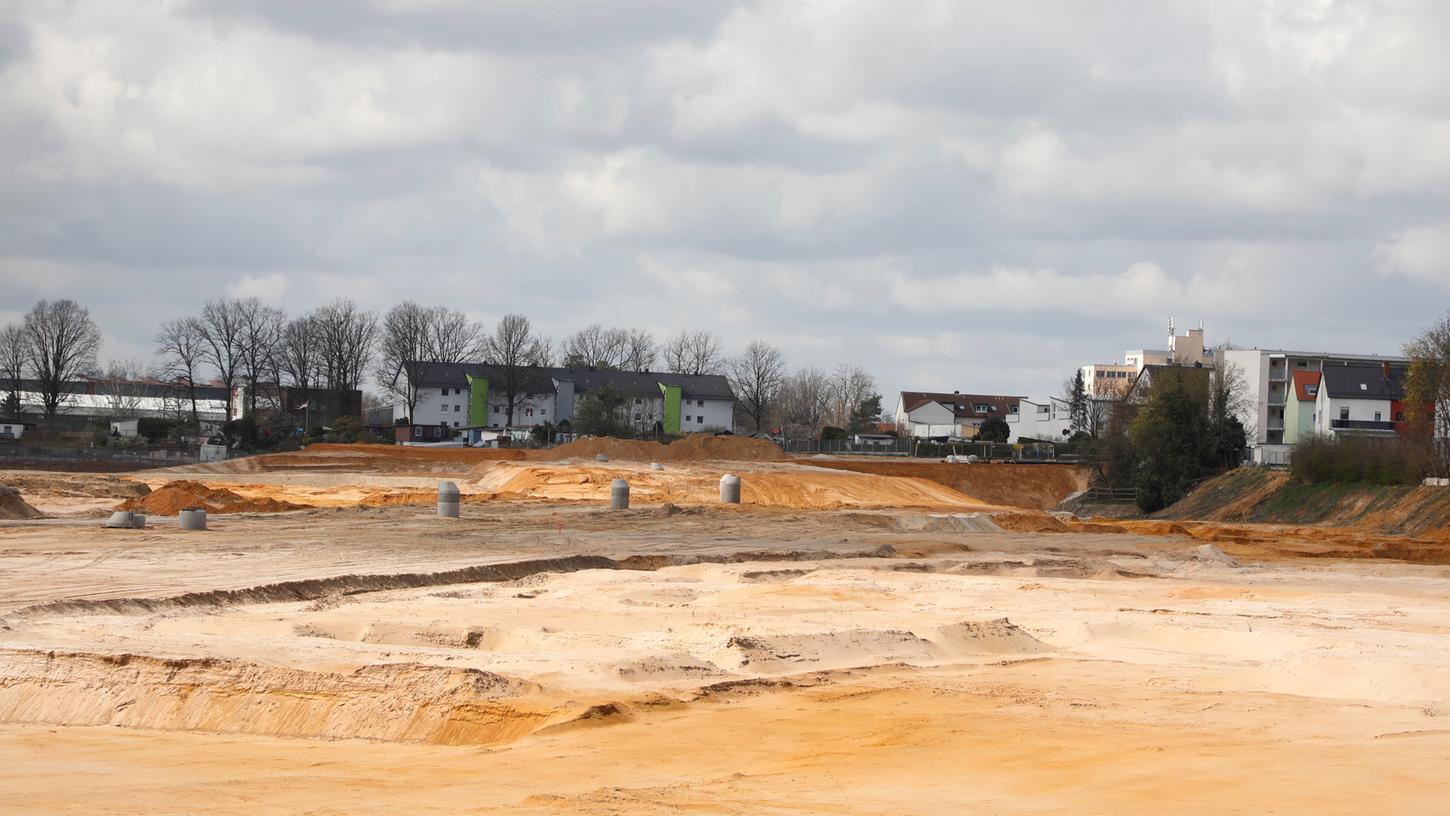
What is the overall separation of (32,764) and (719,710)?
542 centimetres

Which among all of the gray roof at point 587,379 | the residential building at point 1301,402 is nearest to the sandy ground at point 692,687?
the residential building at point 1301,402

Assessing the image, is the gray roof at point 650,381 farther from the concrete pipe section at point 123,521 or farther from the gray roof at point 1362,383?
the concrete pipe section at point 123,521

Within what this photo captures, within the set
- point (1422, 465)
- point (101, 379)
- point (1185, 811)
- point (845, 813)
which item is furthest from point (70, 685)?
point (101, 379)

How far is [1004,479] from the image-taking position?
7219 centimetres

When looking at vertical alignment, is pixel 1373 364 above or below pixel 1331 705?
above

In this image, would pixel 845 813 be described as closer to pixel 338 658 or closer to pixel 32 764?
pixel 32 764

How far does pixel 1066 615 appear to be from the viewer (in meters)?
18.4

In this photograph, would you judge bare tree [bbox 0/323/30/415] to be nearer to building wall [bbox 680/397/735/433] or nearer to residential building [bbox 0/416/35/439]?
residential building [bbox 0/416/35/439]

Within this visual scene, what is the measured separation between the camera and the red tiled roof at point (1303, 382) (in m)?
107

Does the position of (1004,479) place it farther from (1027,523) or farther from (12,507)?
(12,507)

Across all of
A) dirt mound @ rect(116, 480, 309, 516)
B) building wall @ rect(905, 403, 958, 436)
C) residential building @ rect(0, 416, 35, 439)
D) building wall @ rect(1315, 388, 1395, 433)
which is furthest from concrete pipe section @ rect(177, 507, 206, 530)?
building wall @ rect(905, 403, 958, 436)

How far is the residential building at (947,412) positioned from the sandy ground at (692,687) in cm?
11441

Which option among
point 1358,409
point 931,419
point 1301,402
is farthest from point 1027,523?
point 931,419

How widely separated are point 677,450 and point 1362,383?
60.5 m
